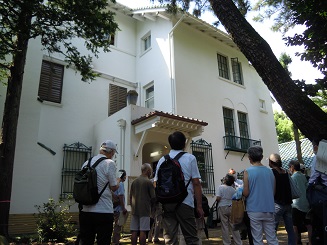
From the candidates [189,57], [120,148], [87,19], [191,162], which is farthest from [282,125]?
[191,162]

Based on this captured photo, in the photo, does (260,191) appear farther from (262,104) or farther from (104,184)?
(262,104)

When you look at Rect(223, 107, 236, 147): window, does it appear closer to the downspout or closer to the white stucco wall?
the white stucco wall

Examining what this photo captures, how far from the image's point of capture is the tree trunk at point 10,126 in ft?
24.2

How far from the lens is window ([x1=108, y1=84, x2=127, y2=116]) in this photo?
13812 millimetres

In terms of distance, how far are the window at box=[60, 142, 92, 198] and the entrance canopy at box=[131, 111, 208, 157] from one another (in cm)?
305

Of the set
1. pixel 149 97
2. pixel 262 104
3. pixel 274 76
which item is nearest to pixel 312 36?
pixel 274 76

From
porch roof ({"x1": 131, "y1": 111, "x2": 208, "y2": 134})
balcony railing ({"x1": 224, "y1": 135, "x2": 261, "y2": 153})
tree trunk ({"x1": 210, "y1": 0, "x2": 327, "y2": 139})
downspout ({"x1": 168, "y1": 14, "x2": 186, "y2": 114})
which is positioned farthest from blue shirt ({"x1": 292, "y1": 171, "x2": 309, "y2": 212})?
balcony railing ({"x1": 224, "y1": 135, "x2": 261, "y2": 153})

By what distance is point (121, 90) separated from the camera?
14367mm

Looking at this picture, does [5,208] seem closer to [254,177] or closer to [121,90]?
[254,177]

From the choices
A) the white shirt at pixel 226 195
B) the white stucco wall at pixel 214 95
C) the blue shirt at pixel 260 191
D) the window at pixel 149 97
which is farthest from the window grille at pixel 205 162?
the blue shirt at pixel 260 191

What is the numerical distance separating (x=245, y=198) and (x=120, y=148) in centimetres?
691

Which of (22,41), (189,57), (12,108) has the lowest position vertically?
(12,108)

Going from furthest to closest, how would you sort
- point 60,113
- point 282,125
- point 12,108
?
point 282,125 → point 60,113 → point 12,108

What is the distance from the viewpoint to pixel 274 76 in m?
4.96
